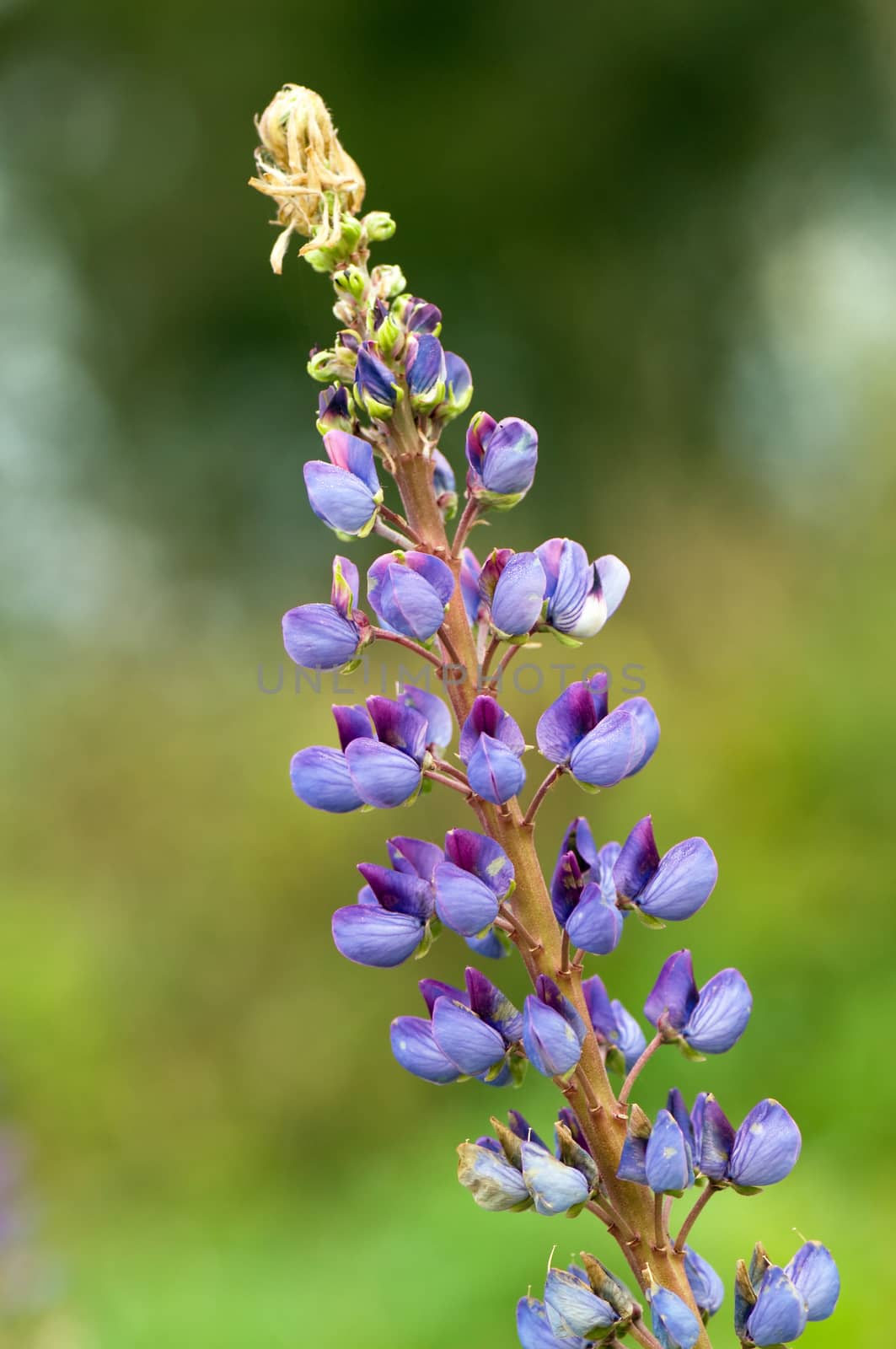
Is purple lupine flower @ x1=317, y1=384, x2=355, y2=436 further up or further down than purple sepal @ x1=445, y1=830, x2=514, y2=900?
further up

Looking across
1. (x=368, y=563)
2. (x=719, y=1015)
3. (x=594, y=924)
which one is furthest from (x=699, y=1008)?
(x=368, y=563)

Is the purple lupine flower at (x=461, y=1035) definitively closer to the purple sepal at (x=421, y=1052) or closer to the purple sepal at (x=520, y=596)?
Result: the purple sepal at (x=421, y=1052)

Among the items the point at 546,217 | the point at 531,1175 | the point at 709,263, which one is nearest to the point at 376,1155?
the point at 531,1175

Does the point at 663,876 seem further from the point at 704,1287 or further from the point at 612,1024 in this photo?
the point at 704,1287

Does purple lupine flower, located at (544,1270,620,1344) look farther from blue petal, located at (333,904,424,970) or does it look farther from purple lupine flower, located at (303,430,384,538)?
purple lupine flower, located at (303,430,384,538)

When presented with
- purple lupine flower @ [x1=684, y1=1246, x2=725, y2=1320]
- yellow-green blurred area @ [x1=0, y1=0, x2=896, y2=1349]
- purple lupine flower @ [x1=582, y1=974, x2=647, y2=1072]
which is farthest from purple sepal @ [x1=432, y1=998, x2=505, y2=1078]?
yellow-green blurred area @ [x1=0, y1=0, x2=896, y2=1349]

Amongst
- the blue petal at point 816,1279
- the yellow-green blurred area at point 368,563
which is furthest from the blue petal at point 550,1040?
the yellow-green blurred area at point 368,563
